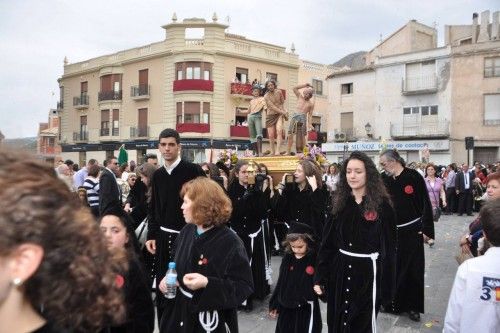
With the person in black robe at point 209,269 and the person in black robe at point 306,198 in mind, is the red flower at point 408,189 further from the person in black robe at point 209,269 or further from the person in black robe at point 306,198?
the person in black robe at point 209,269

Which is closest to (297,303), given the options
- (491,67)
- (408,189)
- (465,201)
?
(408,189)

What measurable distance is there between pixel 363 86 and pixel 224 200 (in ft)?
115

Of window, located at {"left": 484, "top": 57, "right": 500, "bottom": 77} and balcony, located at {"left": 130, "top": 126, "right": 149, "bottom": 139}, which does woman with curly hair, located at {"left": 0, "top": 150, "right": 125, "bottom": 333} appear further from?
balcony, located at {"left": 130, "top": 126, "right": 149, "bottom": 139}

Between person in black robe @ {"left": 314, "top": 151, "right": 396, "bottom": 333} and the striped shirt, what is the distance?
5.46 meters

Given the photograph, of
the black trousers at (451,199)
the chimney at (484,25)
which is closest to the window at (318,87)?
the chimney at (484,25)

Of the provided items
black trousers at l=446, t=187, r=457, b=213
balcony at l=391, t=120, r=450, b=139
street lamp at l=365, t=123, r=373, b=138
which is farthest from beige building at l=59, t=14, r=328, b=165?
black trousers at l=446, t=187, r=457, b=213

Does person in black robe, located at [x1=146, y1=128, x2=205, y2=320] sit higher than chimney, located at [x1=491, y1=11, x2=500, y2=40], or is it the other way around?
chimney, located at [x1=491, y1=11, x2=500, y2=40]

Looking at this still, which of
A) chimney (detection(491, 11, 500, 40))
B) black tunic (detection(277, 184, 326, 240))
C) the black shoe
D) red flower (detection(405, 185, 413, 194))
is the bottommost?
the black shoe

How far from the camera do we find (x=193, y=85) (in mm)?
35406

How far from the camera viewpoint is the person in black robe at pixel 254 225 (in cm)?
669

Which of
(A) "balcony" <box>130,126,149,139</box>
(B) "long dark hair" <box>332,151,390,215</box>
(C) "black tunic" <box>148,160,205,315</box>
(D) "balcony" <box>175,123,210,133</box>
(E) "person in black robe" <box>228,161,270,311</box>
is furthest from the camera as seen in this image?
(A) "balcony" <box>130,126,149,139</box>

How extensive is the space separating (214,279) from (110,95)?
3960cm

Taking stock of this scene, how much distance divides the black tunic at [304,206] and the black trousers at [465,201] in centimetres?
1356

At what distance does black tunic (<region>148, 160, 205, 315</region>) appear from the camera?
5324 millimetres
